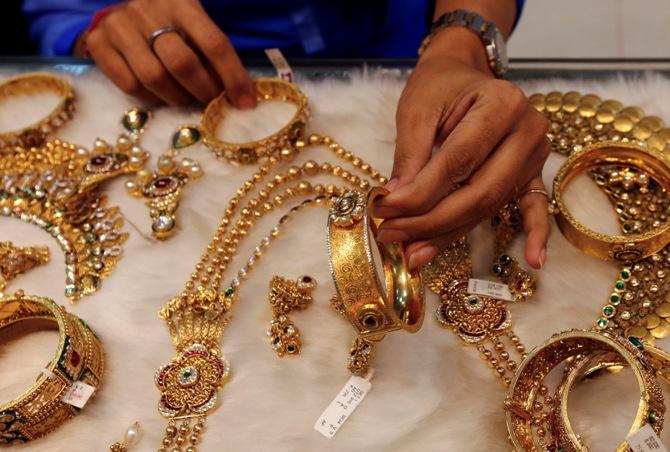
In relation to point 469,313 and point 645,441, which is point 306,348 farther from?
point 645,441

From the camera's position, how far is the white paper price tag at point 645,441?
501mm

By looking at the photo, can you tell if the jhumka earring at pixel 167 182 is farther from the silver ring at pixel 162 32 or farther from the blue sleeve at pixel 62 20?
the blue sleeve at pixel 62 20

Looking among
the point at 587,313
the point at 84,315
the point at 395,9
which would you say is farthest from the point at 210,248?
the point at 395,9

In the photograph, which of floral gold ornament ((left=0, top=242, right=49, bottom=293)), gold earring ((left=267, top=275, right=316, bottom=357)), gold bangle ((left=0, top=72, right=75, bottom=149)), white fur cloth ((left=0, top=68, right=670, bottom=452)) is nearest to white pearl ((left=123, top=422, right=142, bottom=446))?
white fur cloth ((left=0, top=68, right=670, bottom=452))

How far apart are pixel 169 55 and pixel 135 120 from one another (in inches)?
5.0

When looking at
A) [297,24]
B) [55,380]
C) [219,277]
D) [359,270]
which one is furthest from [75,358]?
[297,24]

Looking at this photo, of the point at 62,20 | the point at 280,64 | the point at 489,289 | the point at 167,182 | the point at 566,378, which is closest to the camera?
the point at 566,378

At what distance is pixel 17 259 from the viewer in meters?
0.78

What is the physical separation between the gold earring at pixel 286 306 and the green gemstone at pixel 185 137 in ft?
0.89

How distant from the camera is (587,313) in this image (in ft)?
2.24

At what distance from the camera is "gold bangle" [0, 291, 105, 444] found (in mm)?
621

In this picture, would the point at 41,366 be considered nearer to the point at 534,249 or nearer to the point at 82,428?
the point at 82,428

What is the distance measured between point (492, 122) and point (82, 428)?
0.50m

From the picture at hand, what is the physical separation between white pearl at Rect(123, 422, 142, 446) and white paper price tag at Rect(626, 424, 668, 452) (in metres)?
0.44
